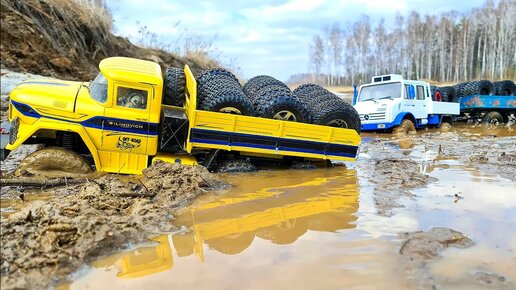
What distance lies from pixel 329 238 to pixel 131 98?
12.8ft

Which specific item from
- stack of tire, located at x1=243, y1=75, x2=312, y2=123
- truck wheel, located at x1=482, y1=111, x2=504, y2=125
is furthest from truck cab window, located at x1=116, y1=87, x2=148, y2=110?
truck wheel, located at x1=482, y1=111, x2=504, y2=125

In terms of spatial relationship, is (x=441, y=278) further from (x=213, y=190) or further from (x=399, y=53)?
(x=399, y=53)

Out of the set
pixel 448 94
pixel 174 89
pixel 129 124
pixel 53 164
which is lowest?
pixel 53 164

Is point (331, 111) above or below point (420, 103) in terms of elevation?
below

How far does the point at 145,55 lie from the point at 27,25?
5851 mm

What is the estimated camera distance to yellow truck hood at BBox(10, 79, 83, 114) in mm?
5836

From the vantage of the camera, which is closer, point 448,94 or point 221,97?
point 221,97

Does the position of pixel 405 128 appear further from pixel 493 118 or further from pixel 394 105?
pixel 493 118

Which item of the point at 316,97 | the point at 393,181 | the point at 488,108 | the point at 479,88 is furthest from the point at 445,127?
the point at 393,181

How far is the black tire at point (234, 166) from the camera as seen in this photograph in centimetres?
703

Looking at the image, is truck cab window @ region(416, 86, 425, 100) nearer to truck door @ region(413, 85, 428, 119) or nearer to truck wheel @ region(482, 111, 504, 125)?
truck door @ region(413, 85, 428, 119)

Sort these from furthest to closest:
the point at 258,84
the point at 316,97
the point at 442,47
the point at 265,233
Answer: the point at 442,47 → the point at 316,97 → the point at 258,84 → the point at 265,233

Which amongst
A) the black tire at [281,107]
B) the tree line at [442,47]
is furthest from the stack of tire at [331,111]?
the tree line at [442,47]

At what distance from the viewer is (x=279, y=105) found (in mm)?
7113
